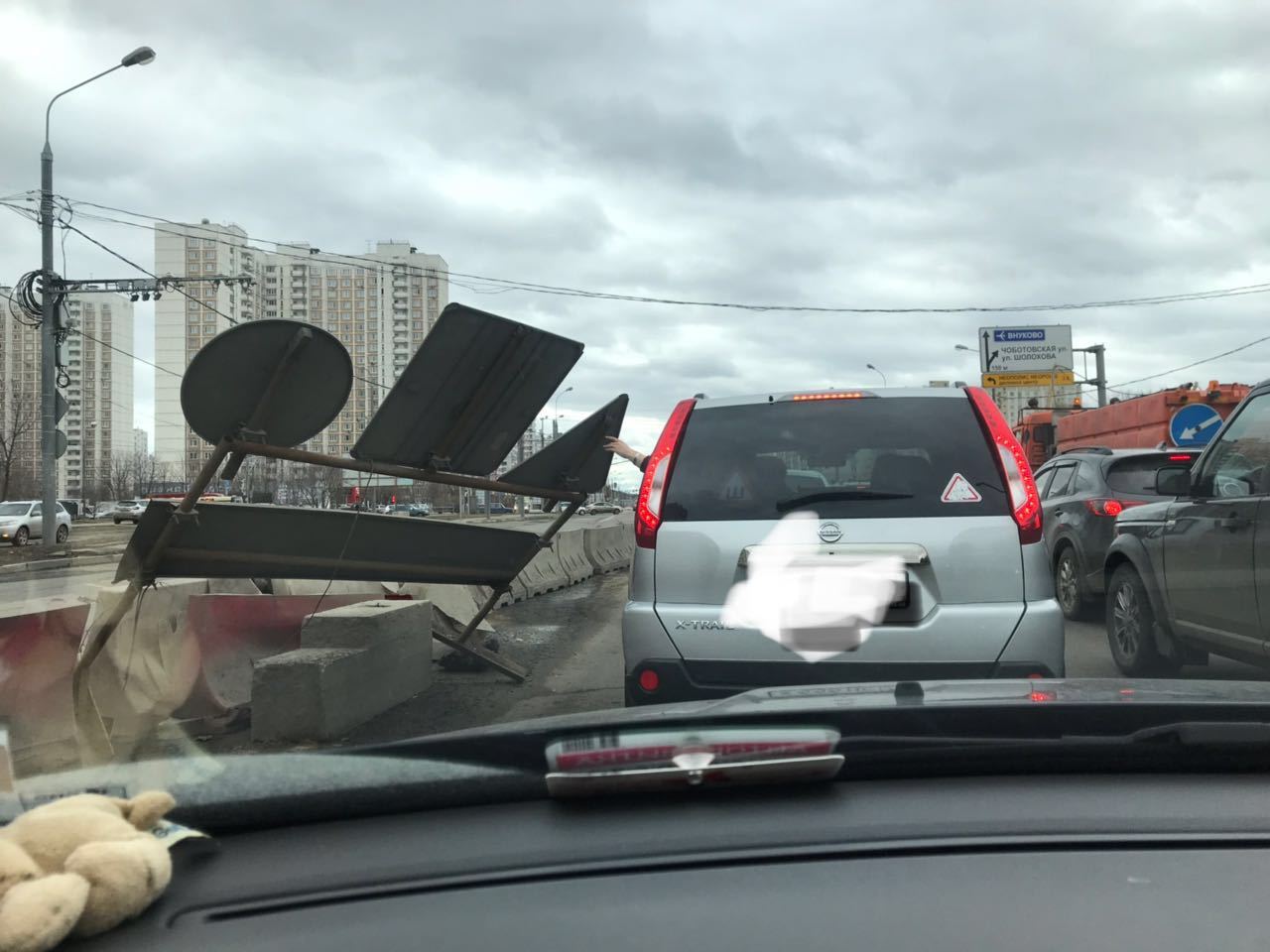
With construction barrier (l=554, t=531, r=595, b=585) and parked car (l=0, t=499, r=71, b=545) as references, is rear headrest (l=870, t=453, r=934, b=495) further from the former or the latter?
parked car (l=0, t=499, r=71, b=545)

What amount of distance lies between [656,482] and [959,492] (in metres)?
1.26

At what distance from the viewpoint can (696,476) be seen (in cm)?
415

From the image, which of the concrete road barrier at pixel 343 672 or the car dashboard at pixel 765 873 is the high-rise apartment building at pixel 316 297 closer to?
the concrete road barrier at pixel 343 672

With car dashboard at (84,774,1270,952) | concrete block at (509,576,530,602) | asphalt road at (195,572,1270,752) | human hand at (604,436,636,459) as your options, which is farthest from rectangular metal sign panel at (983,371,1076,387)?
car dashboard at (84,774,1270,952)

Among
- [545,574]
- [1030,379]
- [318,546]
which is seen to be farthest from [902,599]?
[1030,379]

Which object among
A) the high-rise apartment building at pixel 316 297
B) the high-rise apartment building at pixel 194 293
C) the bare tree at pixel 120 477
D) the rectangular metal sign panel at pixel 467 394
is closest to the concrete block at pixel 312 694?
the rectangular metal sign panel at pixel 467 394

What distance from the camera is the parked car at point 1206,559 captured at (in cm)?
507

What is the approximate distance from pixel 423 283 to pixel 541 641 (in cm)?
2263

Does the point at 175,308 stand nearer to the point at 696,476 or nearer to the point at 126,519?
the point at 696,476

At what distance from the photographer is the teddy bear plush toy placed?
133cm

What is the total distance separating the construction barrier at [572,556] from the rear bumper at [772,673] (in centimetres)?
1039

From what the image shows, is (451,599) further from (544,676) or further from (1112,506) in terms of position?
(1112,506)

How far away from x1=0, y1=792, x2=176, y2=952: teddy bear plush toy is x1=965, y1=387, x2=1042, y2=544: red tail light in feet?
10.7

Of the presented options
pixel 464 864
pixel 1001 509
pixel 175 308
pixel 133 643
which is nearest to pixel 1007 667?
pixel 1001 509
